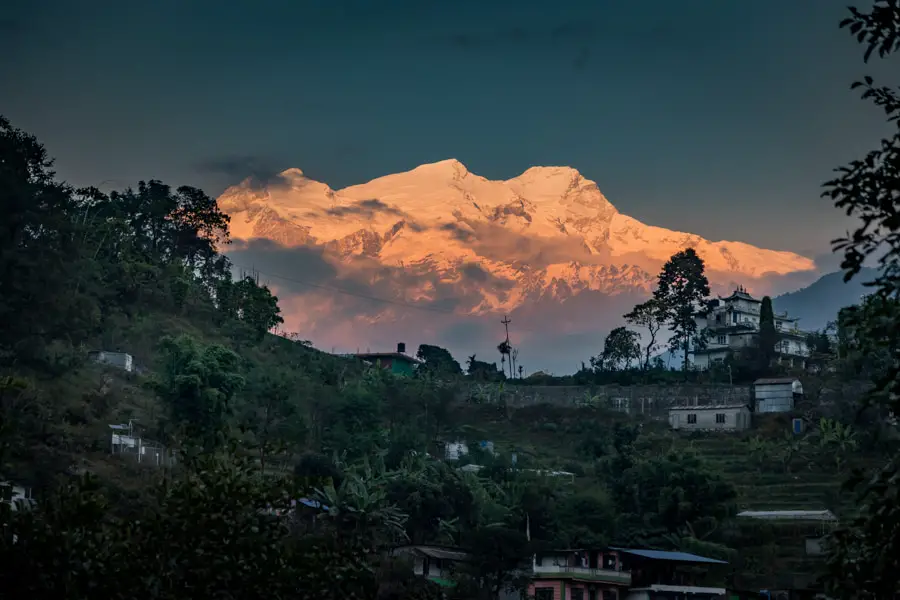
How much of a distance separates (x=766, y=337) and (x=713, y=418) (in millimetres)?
12456

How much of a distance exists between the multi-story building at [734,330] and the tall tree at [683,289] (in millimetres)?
2854

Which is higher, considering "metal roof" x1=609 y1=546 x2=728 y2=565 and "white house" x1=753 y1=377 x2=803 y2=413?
"white house" x1=753 y1=377 x2=803 y2=413

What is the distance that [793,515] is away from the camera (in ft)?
202

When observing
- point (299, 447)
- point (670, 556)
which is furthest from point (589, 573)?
point (299, 447)

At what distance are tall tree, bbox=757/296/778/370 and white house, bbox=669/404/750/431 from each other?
8329 mm

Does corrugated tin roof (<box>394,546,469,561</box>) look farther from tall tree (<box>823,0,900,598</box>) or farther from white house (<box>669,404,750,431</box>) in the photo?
tall tree (<box>823,0,900,598</box>)

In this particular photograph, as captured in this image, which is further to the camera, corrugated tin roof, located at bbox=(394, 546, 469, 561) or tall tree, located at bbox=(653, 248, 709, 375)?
tall tree, located at bbox=(653, 248, 709, 375)

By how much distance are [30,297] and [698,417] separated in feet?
154

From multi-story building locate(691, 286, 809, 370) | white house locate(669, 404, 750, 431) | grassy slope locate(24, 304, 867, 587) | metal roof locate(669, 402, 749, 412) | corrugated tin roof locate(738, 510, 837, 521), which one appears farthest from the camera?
multi-story building locate(691, 286, 809, 370)

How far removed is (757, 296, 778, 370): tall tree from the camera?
8962 cm

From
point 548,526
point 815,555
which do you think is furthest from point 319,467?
point 815,555

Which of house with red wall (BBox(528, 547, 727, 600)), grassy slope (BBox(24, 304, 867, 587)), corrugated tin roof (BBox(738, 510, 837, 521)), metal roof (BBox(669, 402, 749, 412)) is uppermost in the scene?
metal roof (BBox(669, 402, 749, 412))

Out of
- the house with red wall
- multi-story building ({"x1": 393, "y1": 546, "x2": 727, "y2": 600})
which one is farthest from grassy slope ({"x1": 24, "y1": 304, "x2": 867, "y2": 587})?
multi-story building ({"x1": 393, "y1": 546, "x2": 727, "y2": 600})

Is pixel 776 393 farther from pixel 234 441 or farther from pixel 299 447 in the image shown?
pixel 234 441
